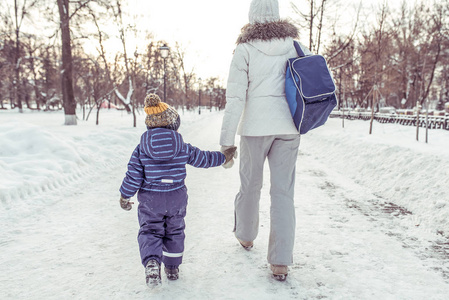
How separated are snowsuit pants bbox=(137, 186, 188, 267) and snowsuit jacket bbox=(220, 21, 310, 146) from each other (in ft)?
2.40

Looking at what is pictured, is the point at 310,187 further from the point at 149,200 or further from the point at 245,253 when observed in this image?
the point at 149,200

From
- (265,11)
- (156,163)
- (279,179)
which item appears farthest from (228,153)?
(265,11)

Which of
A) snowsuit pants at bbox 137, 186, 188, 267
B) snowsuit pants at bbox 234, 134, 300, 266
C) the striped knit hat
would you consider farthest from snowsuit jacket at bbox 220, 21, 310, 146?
snowsuit pants at bbox 137, 186, 188, 267

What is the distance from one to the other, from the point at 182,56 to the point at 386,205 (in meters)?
43.7

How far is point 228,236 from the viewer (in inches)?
125

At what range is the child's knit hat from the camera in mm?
2406

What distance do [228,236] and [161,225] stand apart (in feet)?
3.52

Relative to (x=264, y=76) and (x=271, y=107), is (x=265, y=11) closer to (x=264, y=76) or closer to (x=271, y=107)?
(x=264, y=76)

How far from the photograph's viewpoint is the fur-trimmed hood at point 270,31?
2.35 m

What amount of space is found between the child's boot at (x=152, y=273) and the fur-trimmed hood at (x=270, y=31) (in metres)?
1.79

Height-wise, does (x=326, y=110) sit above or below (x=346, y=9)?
below

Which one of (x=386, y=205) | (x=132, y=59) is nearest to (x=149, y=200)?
(x=386, y=205)

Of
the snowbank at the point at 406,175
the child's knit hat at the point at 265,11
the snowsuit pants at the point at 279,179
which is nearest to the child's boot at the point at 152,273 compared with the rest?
the snowsuit pants at the point at 279,179

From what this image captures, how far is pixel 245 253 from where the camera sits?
9.15 ft
